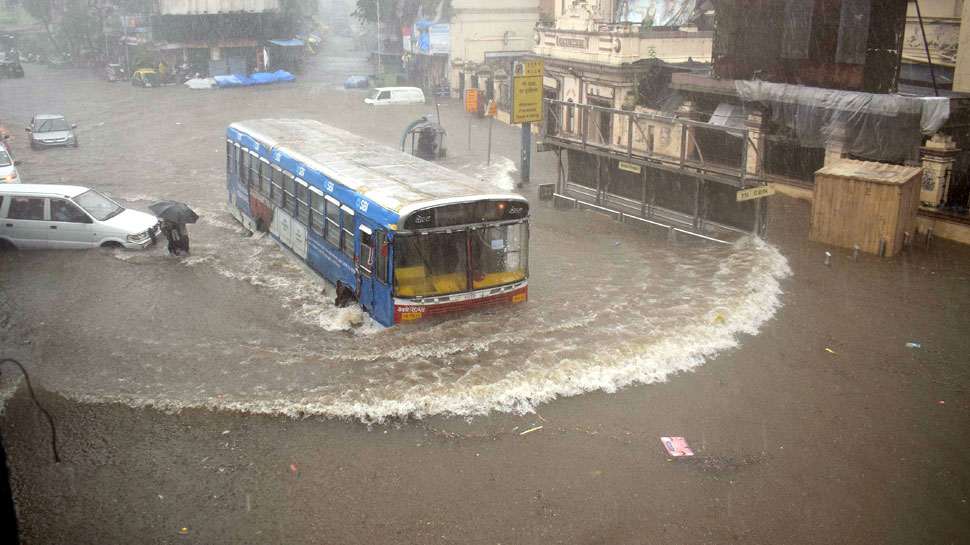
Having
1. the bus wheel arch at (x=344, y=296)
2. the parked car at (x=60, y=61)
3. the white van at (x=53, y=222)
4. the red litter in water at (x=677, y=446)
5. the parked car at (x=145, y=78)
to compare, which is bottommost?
the red litter in water at (x=677, y=446)

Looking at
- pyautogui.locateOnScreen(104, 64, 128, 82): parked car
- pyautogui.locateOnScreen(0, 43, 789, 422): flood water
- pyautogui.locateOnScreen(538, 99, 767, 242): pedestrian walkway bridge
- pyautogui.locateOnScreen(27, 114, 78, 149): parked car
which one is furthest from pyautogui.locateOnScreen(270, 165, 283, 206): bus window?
pyautogui.locateOnScreen(104, 64, 128, 82): parked car

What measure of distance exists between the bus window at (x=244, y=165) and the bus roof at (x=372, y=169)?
46cm

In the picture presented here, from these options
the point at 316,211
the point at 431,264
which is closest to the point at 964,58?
the point at 431,264

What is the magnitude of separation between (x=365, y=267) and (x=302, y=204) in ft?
11.0

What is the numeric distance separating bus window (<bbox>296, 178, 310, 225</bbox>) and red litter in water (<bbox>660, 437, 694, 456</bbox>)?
8.08 m

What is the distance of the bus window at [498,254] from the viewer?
38.3 feet

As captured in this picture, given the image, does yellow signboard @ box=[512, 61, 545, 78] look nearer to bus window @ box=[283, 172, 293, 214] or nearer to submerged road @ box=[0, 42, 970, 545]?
submerged road @ box=[0, 42, 970, 545]

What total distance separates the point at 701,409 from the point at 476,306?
3.70 meters

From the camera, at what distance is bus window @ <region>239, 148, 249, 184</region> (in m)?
17.7

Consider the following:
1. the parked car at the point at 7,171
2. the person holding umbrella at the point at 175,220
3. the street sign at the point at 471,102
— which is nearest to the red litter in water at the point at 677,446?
the person holding umbrella at the point at 175,220

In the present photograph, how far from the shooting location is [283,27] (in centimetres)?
6762

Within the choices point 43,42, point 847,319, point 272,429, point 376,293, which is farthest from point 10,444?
point 43,42

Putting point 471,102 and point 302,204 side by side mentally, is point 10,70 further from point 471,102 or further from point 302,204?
point 302,204

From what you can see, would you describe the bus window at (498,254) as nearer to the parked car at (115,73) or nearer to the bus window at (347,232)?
the bus window at (347,232)
